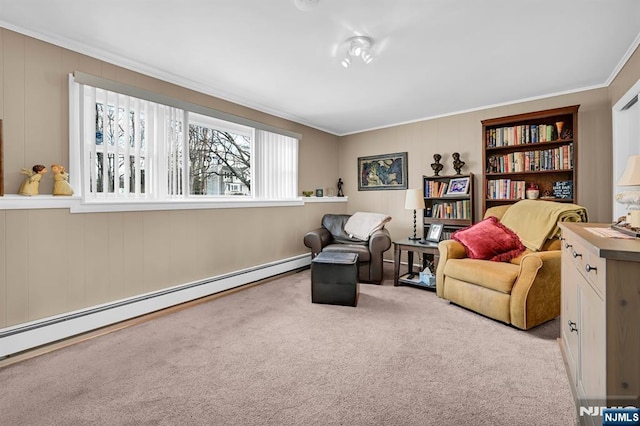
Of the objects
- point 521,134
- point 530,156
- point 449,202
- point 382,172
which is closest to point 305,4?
point 521,134

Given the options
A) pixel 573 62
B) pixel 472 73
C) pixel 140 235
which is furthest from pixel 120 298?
pixel 573 62

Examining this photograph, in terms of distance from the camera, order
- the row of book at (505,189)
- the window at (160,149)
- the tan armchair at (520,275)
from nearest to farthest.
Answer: the tan armchair at (520,275)
the window at (160,149)
the row of book at (505,189)

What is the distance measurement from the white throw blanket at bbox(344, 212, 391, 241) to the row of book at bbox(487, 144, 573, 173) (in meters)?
1.53

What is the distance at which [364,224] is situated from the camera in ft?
14.3

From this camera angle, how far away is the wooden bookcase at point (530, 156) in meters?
3.42

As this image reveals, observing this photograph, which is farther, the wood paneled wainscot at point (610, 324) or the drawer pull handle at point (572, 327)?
the drawer pull handle at point (572, 327)

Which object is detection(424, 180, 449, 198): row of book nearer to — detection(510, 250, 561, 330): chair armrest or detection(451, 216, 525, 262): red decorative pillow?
detection(451, 216, 525, 262): red decorative pillow

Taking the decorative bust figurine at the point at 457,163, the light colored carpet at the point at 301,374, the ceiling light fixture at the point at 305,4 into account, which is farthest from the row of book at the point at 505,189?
the ceiling light fixture at the point at 305,4

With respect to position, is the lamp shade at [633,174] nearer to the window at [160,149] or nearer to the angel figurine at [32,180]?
the window at [160,149]

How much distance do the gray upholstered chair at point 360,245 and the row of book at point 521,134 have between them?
181 cm

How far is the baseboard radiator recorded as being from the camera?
2.17 meters

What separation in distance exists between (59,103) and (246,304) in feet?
7.68

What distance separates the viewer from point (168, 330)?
8.30 ft

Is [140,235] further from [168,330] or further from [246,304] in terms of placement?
[246,304]
